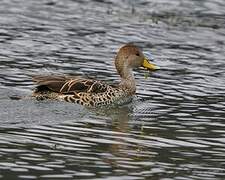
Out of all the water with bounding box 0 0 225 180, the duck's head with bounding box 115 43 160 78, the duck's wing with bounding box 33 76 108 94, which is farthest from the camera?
the duck's head with bounding box 115 43 160 78

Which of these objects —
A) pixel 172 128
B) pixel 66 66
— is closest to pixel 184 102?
pixel 172 128

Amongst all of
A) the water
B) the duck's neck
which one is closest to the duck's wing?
the water

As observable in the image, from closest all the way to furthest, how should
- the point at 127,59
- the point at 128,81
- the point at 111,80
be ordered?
the point at 128,81, the point at 127,59, the point at 111,80

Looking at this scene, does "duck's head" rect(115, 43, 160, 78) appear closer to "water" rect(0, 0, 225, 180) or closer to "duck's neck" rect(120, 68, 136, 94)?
"duck's neck" rect(120, 68, 136, 94)

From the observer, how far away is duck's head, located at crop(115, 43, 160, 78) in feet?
55.5

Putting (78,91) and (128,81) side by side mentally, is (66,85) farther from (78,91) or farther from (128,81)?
(128,81)

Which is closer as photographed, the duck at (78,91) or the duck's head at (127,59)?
the duck at (78,91)

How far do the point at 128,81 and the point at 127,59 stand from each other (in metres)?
0.41

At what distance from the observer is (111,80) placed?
58.7 ft

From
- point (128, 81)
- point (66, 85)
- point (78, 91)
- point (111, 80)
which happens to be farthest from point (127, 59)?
point (66, 85)

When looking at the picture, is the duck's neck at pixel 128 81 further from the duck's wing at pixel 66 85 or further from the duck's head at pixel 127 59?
the duck's wing at pixel 66 85

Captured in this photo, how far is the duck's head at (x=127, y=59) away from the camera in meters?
16.9

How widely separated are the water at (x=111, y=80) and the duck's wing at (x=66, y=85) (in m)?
0.30

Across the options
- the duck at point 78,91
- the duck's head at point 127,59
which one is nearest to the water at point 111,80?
the duck at point 78,91
